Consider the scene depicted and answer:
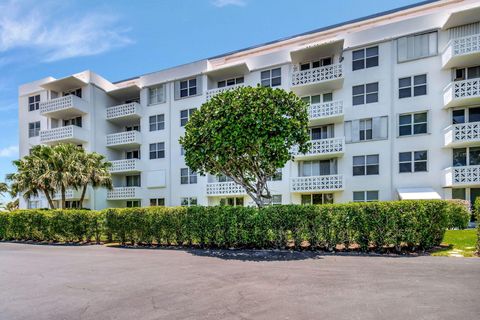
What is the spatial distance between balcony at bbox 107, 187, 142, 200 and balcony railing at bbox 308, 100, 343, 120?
1734 cm

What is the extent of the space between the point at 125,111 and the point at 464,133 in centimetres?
2759

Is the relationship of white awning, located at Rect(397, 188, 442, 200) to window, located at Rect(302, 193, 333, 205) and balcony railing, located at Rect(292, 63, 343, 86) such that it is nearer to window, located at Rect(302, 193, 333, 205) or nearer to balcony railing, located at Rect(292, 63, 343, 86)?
window, located at Rect(302, 193, 333, 205)

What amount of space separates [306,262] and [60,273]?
8.19 metres

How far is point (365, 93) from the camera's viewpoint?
20.8 metres

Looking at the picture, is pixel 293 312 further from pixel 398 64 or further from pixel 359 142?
pixel 398 64

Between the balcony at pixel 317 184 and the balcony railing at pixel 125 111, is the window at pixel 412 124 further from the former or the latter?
the balcony railing at pixel 125 111

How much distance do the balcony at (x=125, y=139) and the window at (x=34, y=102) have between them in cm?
946

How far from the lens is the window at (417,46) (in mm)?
19047

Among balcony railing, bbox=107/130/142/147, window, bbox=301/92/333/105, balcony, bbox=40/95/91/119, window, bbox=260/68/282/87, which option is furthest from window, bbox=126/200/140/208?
window, bbox=301/92/333/105

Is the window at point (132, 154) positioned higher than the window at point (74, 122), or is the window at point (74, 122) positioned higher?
the window at point (74, 122)

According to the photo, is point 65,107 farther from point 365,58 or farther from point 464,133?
point 464,133

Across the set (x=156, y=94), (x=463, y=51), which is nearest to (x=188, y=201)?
(x=156, y=94)

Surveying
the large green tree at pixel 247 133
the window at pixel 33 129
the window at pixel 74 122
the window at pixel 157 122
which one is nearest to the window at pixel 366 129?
the large green tree at pixel 247 133

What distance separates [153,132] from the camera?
27.3 metres
